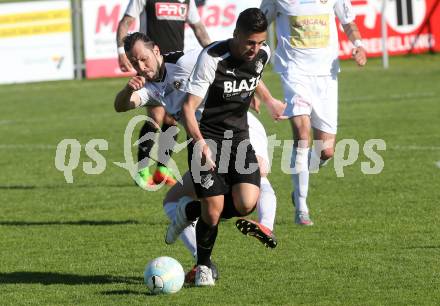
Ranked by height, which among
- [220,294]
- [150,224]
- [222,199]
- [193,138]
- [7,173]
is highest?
[193,138]

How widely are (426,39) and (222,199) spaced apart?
1974cm

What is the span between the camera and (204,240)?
24.7ft

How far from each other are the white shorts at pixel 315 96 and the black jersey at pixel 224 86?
2562 millimetres

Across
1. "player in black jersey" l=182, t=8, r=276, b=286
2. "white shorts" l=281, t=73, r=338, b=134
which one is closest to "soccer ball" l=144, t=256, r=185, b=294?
"player in black jersey" l=182, t=8, r=276, b=286

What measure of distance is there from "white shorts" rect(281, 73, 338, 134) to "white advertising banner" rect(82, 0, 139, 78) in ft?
49.1

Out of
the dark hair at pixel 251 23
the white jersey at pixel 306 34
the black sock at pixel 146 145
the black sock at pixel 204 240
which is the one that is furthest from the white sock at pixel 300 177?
the dark hair at pixel 251 23

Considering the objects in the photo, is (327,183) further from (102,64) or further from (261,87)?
(102,64)

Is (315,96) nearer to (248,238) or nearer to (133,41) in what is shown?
(248,238)

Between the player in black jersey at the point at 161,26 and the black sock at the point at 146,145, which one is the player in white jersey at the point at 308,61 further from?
the black sock at the point at 146,145

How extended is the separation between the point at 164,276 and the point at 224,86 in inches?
52.9

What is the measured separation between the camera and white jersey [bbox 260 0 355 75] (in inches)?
401

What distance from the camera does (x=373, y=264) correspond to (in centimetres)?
795

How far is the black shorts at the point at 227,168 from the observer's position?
739 centimetres

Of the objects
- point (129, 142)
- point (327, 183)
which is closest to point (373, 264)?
point (327, 183)
